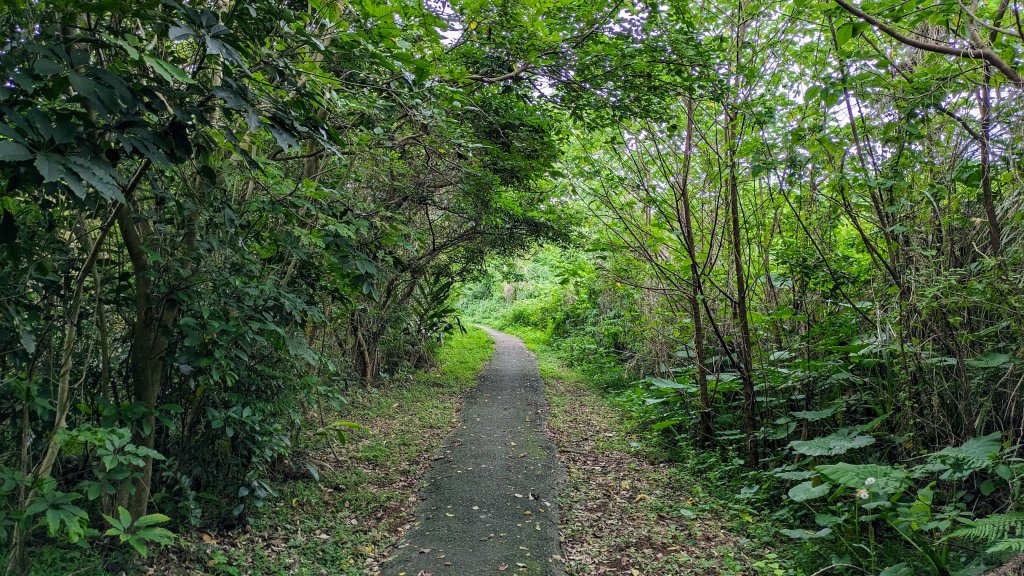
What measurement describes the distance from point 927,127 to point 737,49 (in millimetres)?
1973

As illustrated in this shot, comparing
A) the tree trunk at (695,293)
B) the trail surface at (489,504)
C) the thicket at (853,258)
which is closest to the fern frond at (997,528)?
the thicket at (853,258)

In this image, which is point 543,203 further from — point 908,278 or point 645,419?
point 908,278

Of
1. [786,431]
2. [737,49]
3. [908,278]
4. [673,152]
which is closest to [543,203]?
[673,152]

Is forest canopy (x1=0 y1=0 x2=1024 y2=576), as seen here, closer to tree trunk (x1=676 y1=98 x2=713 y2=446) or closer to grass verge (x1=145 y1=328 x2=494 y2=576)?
tree trunk (x1=676 y1=98 x2=713 y2=446)

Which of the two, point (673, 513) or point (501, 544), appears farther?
point (673, 513)

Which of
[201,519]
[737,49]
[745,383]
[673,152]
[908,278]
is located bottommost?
[201,519]

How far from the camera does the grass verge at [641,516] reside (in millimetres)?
4004

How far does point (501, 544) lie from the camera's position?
14.1 feet

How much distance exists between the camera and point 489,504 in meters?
5.09

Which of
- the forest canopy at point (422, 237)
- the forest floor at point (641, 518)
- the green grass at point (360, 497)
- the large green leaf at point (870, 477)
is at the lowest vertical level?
the forest floor at point (641, 518)

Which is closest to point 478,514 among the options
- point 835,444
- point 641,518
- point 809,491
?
point 641,518

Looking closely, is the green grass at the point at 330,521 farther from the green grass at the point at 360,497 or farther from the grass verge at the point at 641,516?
the grass verge at the point at 641,516

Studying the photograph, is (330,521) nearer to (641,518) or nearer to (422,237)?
(422,237)

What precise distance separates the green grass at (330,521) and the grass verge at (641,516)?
1615mm
